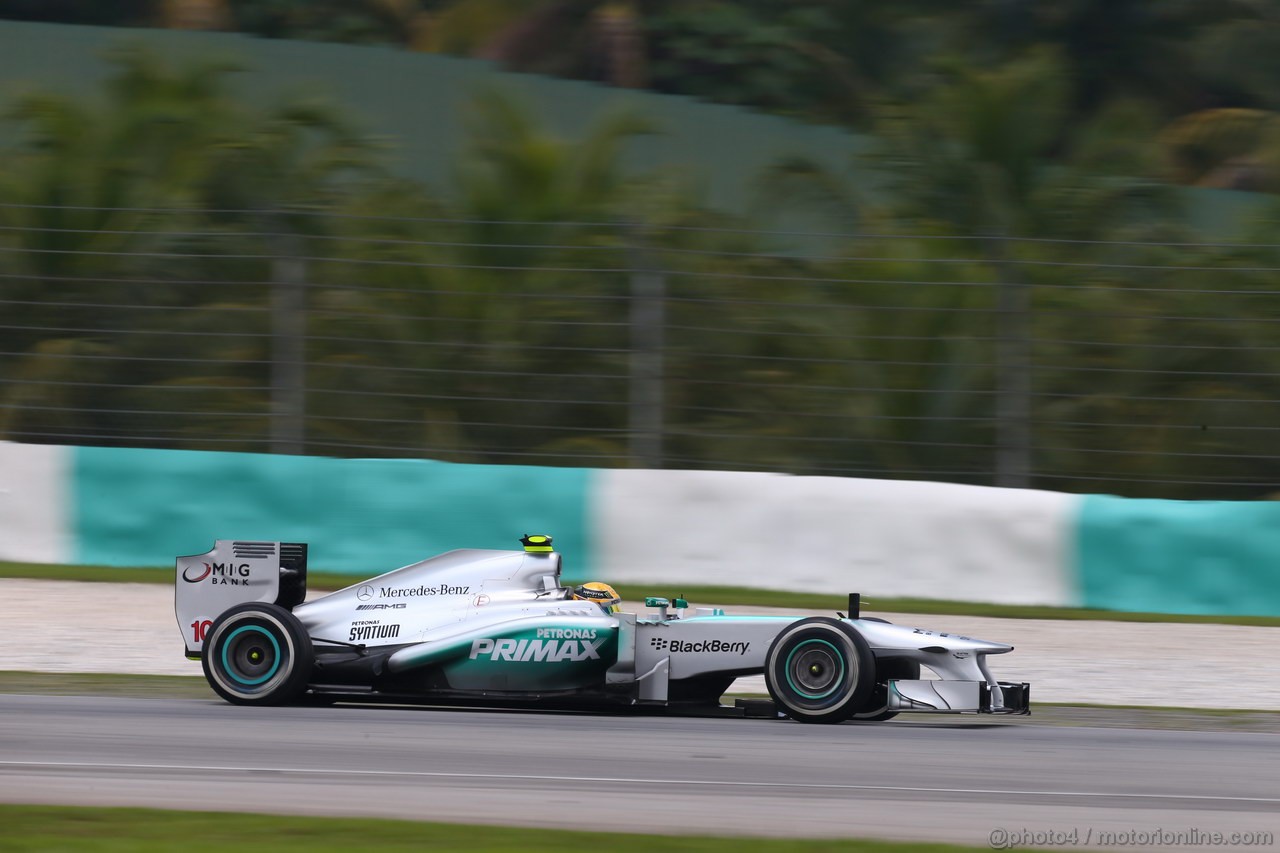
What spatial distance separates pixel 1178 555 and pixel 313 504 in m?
5.61

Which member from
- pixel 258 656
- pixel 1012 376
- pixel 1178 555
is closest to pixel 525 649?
pixel 258 656

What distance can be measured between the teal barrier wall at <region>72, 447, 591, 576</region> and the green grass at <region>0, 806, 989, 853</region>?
5980mm

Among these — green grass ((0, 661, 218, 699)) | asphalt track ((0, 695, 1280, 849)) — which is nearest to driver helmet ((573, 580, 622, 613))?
asphalt track ((0, 695, 1280, 849))

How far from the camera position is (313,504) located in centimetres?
1144

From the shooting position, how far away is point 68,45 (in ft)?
58.2

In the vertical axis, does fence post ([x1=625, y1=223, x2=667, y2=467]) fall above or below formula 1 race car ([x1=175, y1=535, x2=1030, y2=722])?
above

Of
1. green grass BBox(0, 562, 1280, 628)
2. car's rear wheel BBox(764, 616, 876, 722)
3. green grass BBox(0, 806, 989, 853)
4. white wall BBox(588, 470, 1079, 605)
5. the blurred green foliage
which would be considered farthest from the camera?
the blurred green foliage

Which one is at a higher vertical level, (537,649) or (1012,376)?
(1012,376)

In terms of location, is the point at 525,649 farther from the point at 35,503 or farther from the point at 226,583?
the point at 35,503

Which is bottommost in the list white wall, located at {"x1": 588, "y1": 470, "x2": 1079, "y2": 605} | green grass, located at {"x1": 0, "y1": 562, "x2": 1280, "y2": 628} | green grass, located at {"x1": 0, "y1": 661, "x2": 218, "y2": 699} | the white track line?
the white track line

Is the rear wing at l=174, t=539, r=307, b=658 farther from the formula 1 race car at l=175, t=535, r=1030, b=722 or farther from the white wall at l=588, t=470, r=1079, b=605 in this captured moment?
the white wall at l=588, t=470, r=1079, b=605

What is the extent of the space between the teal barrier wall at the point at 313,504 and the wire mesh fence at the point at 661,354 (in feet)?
1.34

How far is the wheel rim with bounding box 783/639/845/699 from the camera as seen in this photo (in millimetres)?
7367

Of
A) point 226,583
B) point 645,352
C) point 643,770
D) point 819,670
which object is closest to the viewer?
point 643,770
